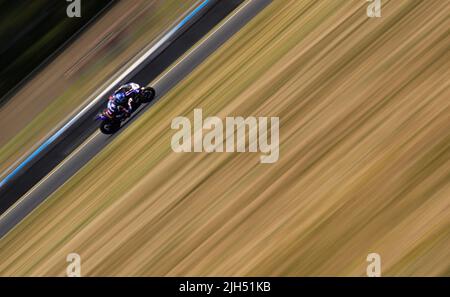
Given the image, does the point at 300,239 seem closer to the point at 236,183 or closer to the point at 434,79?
the point at 236,183

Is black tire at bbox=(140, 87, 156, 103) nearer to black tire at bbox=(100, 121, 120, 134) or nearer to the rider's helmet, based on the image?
the rider's helmet

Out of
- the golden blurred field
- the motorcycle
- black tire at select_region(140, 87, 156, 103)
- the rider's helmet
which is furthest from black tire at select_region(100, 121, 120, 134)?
black tire at select_region(140, 87, 156, 103)

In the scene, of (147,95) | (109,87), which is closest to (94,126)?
(109,87)

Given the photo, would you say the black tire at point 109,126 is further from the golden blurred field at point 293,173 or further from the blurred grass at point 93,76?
the blurred grass at point 93,76

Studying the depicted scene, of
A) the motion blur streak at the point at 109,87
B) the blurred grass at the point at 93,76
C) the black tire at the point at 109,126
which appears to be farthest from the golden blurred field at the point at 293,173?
the blurred grass at the point at 93,76

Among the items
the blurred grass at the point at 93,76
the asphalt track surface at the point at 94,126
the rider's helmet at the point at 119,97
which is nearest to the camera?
the rider's helmet at the point at 119,97

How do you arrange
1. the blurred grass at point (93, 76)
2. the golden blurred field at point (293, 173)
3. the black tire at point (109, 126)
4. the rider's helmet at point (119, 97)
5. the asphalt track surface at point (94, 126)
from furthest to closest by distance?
the blurred grass at point (93, 76)
the asphalt track surface at point (94, 126)
the black tire at point (109, 126)
the rider's helmet at point (119, 97)
the golden blurred field at point (293, 173)
